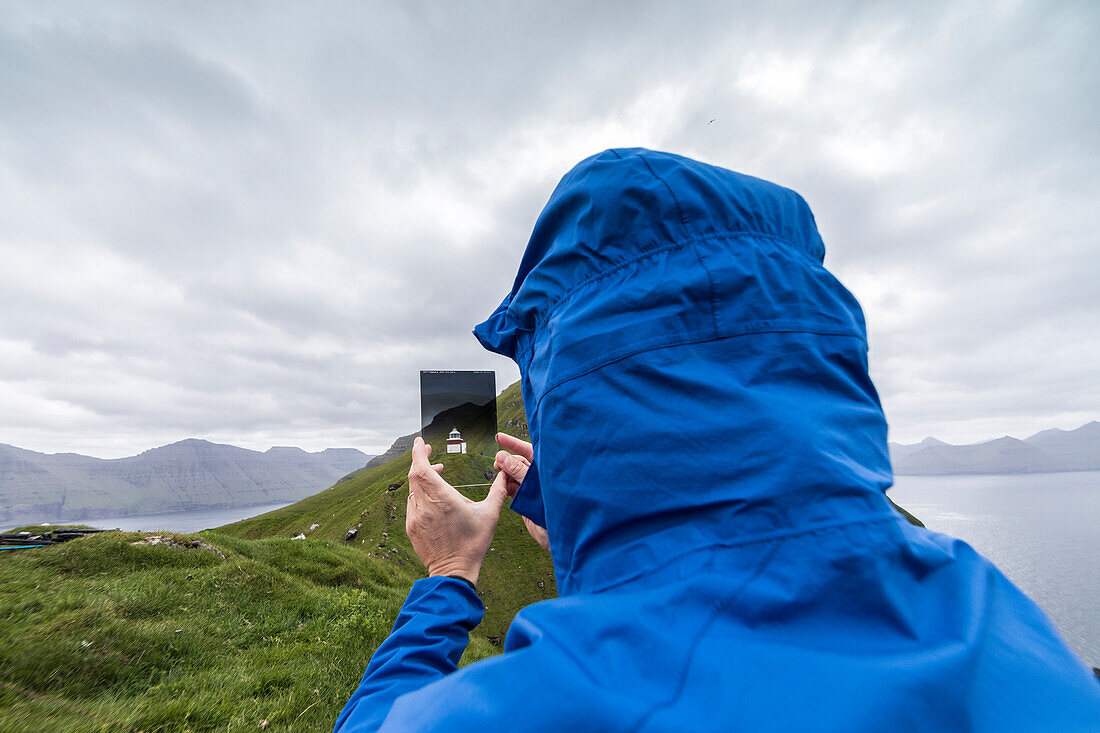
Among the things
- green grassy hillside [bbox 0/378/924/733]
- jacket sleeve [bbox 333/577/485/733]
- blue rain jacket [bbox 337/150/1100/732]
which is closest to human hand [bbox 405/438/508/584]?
jacket sleeve [bbox 333/577/485/733]

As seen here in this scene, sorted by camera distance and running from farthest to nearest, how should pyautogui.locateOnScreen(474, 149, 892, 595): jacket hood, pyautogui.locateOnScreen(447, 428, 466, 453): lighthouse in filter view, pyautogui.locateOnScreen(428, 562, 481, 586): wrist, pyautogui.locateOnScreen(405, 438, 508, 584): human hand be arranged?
pyautogui.locateOnScreen(447, 428, 466, 453): lighthouse in filter view
pyautogui.locateOnScreen(405, 438, 508, 584): human hand
pyautogui.locateOnScreen(428, 562, 481, 586): wrist
pyautogui.locateOnScreen(474, 149, 892, 595): jacket hood

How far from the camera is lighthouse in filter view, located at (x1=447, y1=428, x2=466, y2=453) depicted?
4758 millimetres

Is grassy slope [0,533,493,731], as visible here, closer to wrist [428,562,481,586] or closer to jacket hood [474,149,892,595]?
wrist [428,562,481,586]

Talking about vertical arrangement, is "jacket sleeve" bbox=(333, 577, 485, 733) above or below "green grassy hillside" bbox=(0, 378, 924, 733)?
above

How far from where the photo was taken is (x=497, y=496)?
11.4 ft

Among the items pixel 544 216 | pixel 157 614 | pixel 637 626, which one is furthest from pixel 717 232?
pixel 157 614

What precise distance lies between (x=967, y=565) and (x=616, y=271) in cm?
164

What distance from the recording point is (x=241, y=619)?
30.3 ft

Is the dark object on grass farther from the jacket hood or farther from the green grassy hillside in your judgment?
the jacket hood

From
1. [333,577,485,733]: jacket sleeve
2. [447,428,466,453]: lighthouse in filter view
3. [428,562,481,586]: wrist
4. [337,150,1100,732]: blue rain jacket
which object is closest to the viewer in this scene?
[337,150,1100,732]: blue rain jacket

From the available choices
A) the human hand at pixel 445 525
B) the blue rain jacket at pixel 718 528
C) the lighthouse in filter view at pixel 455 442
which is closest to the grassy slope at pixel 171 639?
the lighthouse in filter view at pixel 455 442

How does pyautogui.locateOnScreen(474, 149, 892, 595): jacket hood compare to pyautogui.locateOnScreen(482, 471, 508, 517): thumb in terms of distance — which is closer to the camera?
pyautogui.locateOnScreen(474, 149, 892, 595): jacket hood

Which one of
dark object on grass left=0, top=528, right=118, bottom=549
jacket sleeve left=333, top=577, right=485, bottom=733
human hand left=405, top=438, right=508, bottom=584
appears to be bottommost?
Answer: dark object on grass left=0, top=528, right=118, bottom=549

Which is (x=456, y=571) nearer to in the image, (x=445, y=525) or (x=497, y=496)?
(x=445, y=525)
